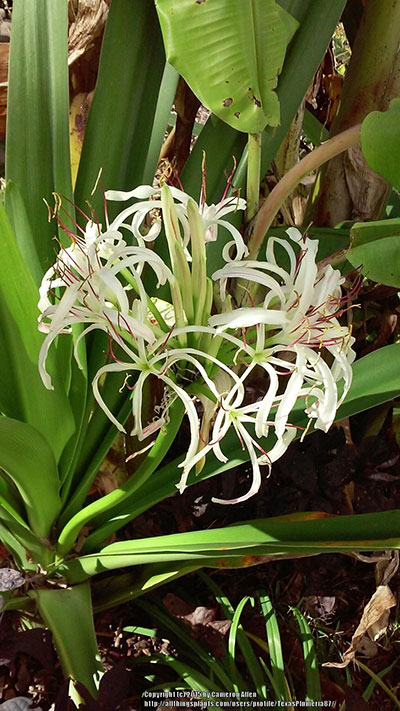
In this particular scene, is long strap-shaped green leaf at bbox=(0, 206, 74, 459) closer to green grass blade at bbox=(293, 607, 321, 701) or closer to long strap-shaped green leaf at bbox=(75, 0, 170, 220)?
long strap-shaped green leaf at bbox=(75, 0, 170, 220)

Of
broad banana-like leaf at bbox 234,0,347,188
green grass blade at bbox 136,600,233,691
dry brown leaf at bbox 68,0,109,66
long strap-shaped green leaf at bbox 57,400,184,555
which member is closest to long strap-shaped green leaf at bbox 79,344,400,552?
long strap-shaped green leaf at bbox 57,400,184,555

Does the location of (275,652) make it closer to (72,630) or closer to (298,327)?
(72,630)

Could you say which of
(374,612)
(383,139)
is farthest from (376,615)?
(383,139)

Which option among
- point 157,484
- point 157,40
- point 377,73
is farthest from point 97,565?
point 377,73

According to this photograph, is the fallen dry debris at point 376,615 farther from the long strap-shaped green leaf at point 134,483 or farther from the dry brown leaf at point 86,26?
the dry brown leaf at point 86,26

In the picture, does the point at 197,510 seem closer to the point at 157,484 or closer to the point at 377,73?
the point at 157,484

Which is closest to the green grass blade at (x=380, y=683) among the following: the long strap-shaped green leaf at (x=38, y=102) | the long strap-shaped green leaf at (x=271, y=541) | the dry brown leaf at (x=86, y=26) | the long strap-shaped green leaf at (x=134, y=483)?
the long strap-shaped green leaf at (x=271, y=541)
